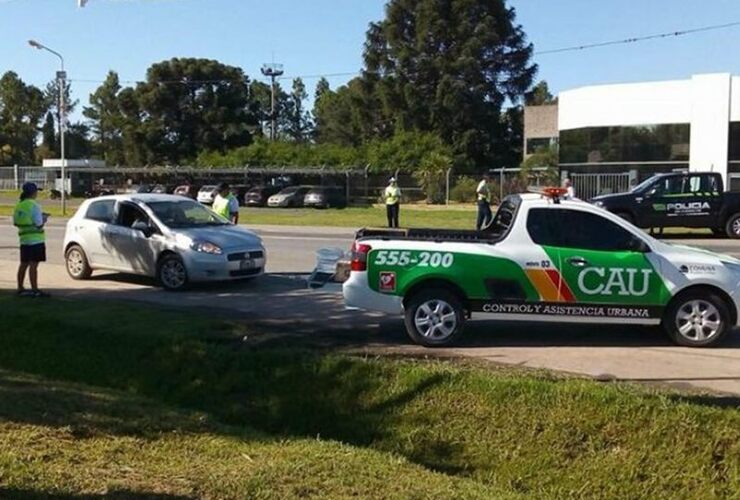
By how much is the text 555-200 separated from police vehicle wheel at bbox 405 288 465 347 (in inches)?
12.8

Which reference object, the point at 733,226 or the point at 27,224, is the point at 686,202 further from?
the point at 27,224

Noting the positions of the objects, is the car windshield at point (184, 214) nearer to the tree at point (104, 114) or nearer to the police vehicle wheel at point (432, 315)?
the police vehicle wheel at point (432, 315)

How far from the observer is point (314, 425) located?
7.80m

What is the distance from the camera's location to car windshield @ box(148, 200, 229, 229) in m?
14.0

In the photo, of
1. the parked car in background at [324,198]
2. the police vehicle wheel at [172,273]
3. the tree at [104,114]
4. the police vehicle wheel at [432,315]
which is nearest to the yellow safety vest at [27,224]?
the police vehicle wheel at [172,273]

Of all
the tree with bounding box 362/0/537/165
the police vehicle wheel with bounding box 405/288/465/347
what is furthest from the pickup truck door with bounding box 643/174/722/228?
the tree with bounding box 362/0/537/165

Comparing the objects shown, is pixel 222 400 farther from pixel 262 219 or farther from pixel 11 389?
pixel 262 219

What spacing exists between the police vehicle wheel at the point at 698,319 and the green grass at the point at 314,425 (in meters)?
2.08

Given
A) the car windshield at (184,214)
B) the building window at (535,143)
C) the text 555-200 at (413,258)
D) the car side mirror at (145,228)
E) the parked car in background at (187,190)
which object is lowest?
the text 555-200 at (413,258)

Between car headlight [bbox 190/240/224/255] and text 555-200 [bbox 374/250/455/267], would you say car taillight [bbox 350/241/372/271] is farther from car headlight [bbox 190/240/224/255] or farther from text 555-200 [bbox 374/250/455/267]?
car headlight [bbox 190/240/224/255]

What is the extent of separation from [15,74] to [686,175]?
10988cm

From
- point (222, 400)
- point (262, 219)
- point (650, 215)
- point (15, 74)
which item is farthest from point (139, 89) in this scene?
point (222, 400)

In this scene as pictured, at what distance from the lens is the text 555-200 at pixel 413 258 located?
9.02 m

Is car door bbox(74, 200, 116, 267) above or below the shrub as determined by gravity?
below
